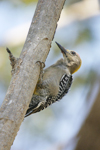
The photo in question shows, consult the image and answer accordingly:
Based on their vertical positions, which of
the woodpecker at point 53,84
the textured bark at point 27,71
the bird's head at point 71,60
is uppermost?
the bird's head at point 71,60

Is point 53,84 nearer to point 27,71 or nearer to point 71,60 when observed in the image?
point 71,60

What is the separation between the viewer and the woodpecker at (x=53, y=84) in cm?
380

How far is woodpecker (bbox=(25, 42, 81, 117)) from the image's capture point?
3.80m

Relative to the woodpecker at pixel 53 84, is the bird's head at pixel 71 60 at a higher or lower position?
higher

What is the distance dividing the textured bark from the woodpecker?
898 mm

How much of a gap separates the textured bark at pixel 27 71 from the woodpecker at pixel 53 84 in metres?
0.90

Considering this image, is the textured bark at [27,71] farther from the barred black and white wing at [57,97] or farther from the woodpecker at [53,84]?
the barred black and white wing at [57,97]

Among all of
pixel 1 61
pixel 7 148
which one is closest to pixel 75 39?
pixel 1 61

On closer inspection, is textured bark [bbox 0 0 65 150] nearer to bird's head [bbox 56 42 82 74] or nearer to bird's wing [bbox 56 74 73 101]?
bird's wing [bbox 56 74 73 101]

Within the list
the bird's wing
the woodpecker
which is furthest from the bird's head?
the bird's wing

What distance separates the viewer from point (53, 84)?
3.88 meters

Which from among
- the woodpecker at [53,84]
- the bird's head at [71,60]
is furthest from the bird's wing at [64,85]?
the bird's head at [71,60]

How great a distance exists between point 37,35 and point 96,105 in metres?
1.12

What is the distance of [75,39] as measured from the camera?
7.15m
